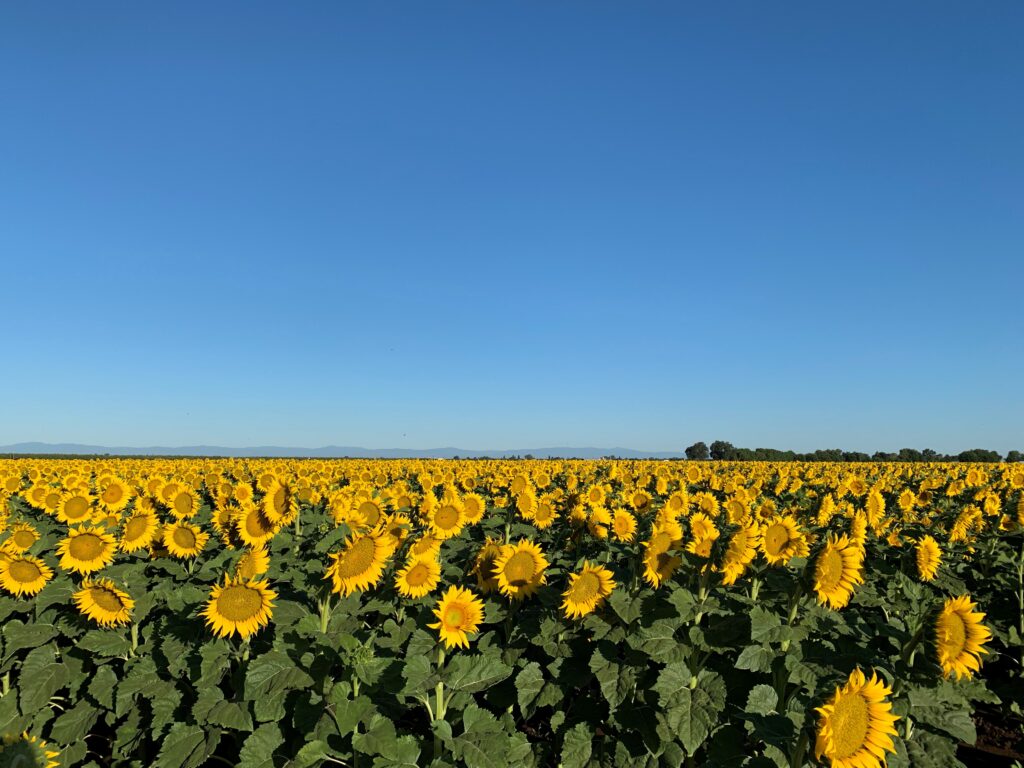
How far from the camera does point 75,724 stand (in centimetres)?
555

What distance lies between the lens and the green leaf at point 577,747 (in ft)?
15.1

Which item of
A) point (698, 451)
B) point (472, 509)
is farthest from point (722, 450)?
point (472, 509)

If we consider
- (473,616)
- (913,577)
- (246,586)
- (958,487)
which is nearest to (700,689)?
(473,616)

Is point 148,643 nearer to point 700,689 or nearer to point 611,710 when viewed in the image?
point 611,710

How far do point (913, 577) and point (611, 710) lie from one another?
16.1 feet

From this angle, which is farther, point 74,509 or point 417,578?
point 74,509

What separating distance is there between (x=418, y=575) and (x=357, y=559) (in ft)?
2.19

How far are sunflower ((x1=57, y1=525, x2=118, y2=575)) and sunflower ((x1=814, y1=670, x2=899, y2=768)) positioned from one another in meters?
7.26

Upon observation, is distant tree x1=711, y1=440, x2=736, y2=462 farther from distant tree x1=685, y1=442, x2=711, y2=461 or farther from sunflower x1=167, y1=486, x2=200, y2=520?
sunflower x1=167, y1=486, x2=200, y2=520

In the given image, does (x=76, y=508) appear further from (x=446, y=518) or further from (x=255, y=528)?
(x=446, y=518)

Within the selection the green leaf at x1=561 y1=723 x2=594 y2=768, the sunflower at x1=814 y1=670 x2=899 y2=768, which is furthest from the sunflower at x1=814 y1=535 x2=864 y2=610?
the green leaf at x1=561 y1=723 x2=594 y2=768

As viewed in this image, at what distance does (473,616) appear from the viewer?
4785 mm

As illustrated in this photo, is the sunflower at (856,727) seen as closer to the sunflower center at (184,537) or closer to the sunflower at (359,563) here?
the sunflower at (359,563)

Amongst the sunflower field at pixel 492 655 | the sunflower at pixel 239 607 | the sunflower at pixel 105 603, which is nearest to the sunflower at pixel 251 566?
the sunflower field at pixel 492 655
